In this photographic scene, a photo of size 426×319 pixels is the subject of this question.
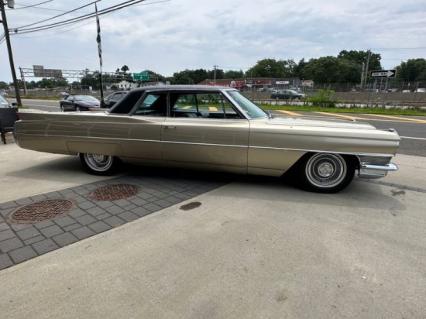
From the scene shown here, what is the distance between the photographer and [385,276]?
7.95ft

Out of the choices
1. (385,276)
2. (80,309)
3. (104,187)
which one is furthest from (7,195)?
(385,276)

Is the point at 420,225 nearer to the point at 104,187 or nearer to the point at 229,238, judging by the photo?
the point at 229,238

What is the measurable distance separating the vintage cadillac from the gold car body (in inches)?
0.5

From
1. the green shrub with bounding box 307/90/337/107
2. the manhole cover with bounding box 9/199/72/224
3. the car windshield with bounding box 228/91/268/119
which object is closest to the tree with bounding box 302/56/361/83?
the green shrub with bounding box 307/90/337/107

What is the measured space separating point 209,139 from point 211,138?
34 millimetres

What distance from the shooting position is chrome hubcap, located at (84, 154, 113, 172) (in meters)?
5.08

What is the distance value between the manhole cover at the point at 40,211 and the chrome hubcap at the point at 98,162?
1.22 m

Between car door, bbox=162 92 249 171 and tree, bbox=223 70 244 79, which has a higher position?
tree, bbox=223 70 244 79

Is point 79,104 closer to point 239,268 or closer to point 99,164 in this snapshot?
point 99,164

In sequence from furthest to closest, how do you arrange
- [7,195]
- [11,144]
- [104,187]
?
[11,144]
[104,187]
[7,195]

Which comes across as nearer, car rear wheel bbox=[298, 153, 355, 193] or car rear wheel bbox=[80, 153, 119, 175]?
car rear wheel bbox=[298, 153, 355, 193]

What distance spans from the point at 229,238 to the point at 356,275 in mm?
1181

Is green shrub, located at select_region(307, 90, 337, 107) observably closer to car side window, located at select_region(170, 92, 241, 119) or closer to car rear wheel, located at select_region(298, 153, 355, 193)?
car rear wheel, located at select_region(298, 153, 355, 193)

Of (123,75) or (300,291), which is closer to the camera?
(300,291)
